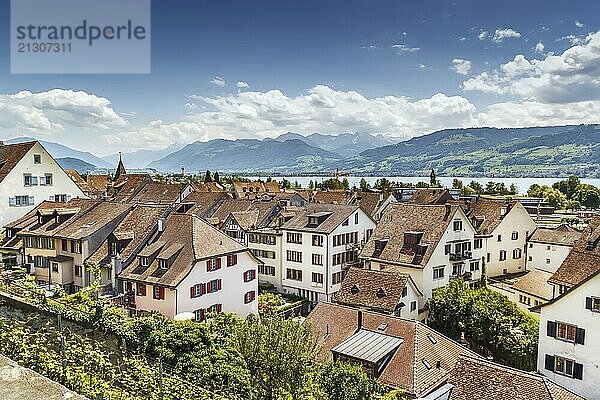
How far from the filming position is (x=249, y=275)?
113 ft

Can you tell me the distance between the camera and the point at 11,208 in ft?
131

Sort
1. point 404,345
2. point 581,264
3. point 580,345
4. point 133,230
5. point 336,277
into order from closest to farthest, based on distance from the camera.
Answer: point 404,345, point 580,345, point 581,264, point 133,230, point 336,277

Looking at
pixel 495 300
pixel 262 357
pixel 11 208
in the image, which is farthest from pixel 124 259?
pixel 495 300

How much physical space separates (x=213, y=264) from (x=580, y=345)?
21.6m

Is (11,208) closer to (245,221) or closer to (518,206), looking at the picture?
(245,221)

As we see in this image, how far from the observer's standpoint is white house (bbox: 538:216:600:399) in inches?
931

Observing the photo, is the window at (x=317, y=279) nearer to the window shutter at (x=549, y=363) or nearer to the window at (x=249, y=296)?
the window at (x=249, y=296)

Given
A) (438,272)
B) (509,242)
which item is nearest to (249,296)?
(438,272)

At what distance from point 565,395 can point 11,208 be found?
41470 millimetres

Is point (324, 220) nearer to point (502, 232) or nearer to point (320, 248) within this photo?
point (320, 248)

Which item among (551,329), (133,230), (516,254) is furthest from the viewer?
(516,254)

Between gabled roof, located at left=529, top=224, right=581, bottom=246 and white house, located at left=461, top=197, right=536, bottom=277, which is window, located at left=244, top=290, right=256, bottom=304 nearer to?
white house, located at left=461, top=197, right=536, bottom=277

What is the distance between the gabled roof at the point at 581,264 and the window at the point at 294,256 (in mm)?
21909

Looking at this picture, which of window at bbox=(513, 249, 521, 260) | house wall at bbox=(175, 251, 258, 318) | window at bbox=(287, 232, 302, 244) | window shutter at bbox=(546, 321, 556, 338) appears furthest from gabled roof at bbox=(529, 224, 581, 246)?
house wall at bbox=(175, 251, 258, 318)
